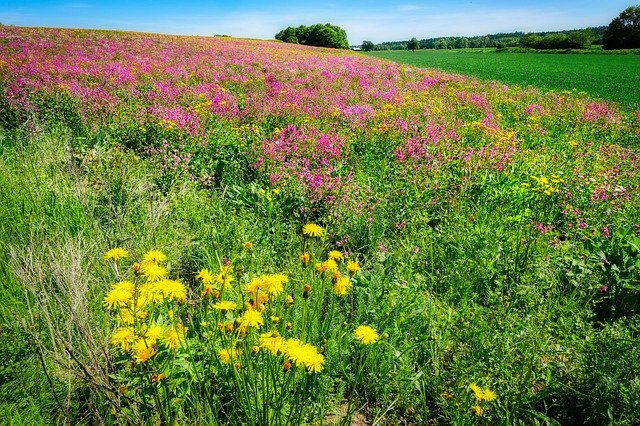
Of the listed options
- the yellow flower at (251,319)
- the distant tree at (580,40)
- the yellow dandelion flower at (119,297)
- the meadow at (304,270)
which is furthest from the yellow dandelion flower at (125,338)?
the distant tree at (580,40)

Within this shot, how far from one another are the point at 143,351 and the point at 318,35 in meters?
91.5

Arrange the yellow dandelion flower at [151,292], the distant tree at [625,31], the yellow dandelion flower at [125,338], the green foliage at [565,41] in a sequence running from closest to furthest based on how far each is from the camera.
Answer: the yellow dandelion flower at [125,338] < the yellow dandelion flower at [151,292] < the distant tree at [625,31] < the green foliage at [565,41]

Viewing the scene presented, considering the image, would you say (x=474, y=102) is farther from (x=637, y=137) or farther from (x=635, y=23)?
(x=635, y=23)

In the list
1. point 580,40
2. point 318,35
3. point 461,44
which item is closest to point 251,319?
point 318,35

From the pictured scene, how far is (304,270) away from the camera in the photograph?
2967 millimetres

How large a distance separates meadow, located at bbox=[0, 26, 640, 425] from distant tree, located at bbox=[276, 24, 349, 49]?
79.8 m

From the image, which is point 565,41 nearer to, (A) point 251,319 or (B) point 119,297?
(A) point 251,319

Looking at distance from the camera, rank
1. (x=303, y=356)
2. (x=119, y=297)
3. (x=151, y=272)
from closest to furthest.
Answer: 1. (x=303, y=356)
2. (x=119, y=297)
3. (x=151, y=272)

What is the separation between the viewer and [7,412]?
81.4 inches

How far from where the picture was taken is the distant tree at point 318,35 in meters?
81.8

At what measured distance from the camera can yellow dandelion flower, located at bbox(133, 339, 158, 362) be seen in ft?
5.37

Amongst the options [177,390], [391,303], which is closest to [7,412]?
[177,390]

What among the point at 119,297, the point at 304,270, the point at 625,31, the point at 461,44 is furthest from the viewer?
the point at 461,44

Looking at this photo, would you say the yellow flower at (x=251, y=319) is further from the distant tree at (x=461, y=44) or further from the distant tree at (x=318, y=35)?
the distant tree at (x=461, y=44)
